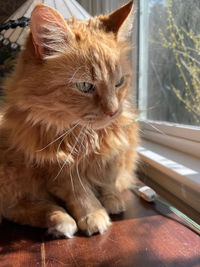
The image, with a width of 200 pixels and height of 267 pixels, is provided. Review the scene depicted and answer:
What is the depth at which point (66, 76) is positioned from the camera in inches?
33.1

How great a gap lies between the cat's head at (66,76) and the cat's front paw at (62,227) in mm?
335

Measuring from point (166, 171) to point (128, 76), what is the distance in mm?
481

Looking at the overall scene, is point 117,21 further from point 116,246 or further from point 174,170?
point 116,246

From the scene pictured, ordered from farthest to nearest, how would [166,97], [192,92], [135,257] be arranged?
[166,97]
[192,92]
[135,257]

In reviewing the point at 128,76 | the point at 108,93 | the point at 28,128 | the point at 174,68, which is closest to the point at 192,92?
the point at 174,68

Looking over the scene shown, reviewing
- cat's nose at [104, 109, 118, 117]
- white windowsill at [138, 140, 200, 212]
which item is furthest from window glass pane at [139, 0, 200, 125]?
cat's nose at [104, 109, 118, 117]

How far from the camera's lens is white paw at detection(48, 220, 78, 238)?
804mm

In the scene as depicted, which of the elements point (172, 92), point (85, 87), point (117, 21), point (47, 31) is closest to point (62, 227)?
point (85, 87)

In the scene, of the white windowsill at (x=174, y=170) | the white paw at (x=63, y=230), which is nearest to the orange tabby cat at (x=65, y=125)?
the white paw at (x=63, y=230)

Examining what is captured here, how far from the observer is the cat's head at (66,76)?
0.84m

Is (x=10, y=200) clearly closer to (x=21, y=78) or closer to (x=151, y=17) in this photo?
(x=21, y=78)

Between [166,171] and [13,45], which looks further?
[13,45]

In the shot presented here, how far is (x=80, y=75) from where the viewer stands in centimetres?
84

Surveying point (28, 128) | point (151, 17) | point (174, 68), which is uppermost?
point (151, 17)
